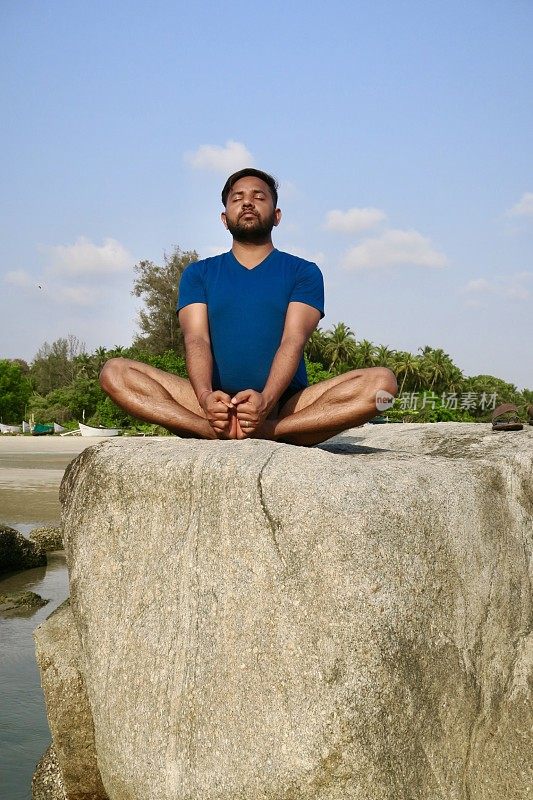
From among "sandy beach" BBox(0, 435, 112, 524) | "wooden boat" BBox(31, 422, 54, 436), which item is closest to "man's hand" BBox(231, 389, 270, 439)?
"sandy beach" BBox(0, 435, 112, 524)

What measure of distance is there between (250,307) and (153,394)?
59 cm

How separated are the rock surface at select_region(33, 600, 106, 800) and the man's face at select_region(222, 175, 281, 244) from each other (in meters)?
1.95

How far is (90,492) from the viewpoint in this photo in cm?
313

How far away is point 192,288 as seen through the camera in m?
3.87

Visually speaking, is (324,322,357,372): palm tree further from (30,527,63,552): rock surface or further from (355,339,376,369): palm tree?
(30,527,63,552): rock surface

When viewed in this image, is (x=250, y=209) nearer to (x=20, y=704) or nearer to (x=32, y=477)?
(x=20, y=704)

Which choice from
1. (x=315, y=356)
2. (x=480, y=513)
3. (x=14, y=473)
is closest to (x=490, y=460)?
(x=480, y=513)

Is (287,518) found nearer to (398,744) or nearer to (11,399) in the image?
(398,744)

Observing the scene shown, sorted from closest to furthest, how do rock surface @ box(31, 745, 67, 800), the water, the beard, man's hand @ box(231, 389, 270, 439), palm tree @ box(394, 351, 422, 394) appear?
man's hand @ box(231, 389, 270, 439), rock surface @ box(31, 745, 67, 800), the beard, the water, palm tree @ box(394, 351, 422, 394)

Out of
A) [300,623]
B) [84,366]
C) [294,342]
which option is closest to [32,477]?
[294,342]

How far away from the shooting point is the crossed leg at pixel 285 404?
3533 mm

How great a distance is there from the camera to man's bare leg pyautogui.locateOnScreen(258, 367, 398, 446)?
11.6ft

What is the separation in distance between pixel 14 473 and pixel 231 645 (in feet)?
53.8

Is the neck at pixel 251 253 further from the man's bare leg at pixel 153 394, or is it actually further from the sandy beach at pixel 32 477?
the sandy beach at pixel 32 477
